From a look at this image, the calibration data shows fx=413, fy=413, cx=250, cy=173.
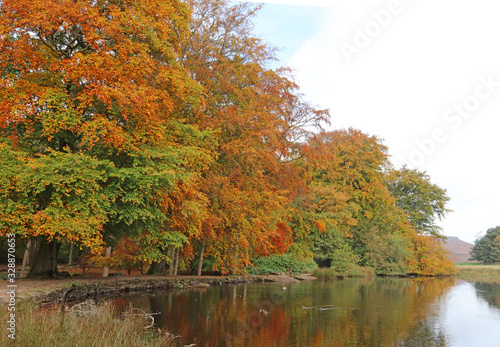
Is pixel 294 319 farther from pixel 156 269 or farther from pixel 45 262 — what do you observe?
pixel 156 269

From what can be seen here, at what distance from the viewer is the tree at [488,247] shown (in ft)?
223

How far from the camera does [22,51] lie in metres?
13.7

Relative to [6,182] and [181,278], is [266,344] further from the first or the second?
[181,278]

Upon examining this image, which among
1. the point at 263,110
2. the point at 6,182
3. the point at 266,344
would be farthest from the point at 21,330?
the point at 263,110

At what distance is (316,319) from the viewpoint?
13.5 meters

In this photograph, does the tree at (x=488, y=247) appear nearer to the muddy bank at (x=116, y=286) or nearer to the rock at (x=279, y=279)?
the rock at (x=279, y=279)

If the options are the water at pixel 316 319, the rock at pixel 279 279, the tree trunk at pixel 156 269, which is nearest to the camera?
the water at pixel 316 319

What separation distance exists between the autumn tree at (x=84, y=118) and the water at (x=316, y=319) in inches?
145

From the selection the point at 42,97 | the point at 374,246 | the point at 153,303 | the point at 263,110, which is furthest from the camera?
the point at 374,246

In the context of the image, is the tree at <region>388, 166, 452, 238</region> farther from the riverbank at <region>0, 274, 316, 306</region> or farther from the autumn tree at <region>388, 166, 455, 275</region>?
the riverbank at <region>0, 274, 316, 306</region>

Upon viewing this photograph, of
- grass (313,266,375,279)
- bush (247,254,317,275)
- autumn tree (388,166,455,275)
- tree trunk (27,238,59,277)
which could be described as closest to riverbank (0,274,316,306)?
tree trunk (27,238,59,277)

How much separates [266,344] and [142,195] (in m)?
6.85

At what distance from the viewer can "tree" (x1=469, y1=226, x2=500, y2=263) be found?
223 ft

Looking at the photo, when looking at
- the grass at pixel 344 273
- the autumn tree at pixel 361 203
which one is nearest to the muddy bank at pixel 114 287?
the grass at pixel 344 273
